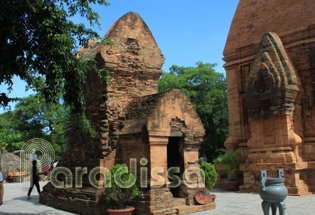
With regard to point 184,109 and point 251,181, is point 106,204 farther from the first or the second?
point 251,181

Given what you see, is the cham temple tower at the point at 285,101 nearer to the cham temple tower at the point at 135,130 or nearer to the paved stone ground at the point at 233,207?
the paved stone ground at the point at 233,207

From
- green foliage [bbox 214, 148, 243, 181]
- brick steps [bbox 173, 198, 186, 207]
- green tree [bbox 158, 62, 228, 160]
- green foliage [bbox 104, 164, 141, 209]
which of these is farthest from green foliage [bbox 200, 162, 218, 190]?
green tree [bbox 158, 62, 228, 160]

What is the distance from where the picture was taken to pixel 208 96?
28922mm

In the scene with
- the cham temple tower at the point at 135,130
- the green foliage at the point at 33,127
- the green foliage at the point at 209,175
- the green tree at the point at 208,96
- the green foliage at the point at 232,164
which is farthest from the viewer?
the green foliage at the point at 33,127

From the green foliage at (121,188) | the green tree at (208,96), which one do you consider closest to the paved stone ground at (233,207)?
the green foliage at (121,188)

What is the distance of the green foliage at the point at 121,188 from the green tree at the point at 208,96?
20251 mm

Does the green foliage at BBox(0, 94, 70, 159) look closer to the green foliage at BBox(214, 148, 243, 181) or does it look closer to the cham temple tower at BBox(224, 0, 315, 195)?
the green foliage at BBox(214, 148, 243, 181)

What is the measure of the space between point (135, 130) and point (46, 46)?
305 centimetres

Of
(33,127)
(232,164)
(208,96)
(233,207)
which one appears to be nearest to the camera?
(233,207)

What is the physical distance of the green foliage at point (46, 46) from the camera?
284 inches

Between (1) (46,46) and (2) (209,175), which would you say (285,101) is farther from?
(1) (46,46)

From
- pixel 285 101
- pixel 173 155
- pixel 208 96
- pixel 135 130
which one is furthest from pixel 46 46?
pixel 208 96

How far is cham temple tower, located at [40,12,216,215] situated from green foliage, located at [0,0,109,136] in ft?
4.53

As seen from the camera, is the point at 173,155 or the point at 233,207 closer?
the point at 233,207
